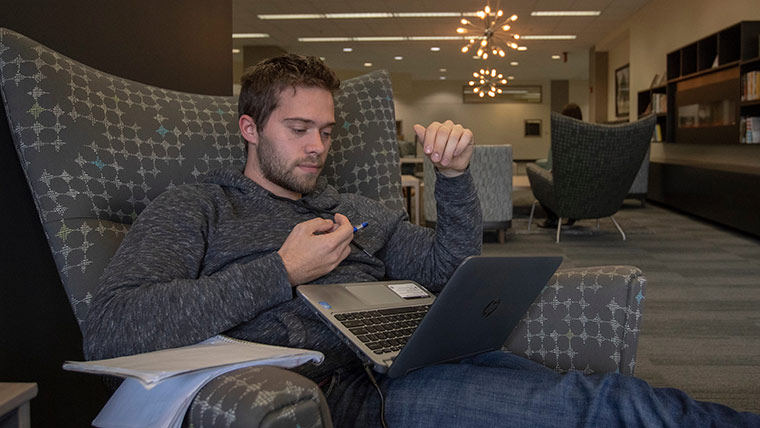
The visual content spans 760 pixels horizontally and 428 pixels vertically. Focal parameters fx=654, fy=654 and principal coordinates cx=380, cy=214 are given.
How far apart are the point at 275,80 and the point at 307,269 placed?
1.54 ft

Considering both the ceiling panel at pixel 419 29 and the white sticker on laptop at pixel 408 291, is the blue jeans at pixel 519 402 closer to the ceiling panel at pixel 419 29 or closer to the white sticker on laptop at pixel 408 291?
the white sticker on laptop at pixel 408 291

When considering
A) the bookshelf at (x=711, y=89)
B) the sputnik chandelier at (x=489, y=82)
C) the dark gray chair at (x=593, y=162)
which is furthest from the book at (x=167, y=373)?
the sputnik chandelier at (x=489, y=82)

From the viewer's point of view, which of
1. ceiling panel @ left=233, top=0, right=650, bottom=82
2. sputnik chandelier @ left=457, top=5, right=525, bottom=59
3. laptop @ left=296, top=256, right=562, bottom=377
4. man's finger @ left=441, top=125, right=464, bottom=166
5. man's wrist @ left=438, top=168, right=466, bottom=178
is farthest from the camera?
ceiling panel @ left=233, top=0, right=650, bottom=82

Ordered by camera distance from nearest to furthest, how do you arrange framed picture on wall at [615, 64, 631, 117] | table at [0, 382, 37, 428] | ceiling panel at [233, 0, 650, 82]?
table at [0, 382, 37, 428] < ceiling panel at [233, 0, 650, 82] < framed picture on wall at [615, 64, 631, 117]

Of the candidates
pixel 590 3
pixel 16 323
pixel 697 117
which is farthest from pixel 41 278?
pixel 590 3

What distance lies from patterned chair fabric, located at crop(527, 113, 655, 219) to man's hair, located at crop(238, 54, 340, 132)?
3.31 m

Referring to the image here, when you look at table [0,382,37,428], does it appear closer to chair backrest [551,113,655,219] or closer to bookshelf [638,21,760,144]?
chair backrest [551,113,655,219]

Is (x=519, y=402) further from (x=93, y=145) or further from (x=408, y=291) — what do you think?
(x=93, y=145)

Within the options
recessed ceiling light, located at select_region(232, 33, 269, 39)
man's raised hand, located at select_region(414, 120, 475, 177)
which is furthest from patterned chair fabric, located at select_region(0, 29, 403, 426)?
recessed ceiling light, located at select_region(232, 33, 269, 39)

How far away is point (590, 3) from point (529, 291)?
8.20m

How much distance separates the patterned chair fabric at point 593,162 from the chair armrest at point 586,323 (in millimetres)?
3392

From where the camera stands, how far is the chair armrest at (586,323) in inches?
46.2

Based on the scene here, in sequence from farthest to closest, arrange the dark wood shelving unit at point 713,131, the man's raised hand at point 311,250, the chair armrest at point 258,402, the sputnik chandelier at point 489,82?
the sputnik chandelier at point 489,82 → the dark wood shelving unit at point 713,131 → the man's raised hand at point 311,250 → the chair armrest at point 258,402

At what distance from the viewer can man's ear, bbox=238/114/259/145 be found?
143 cm
